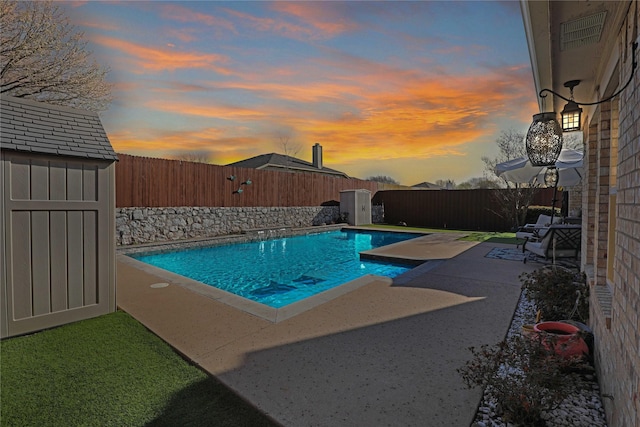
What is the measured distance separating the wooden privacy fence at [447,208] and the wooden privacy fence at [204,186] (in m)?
4.03

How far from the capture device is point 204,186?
1250cm

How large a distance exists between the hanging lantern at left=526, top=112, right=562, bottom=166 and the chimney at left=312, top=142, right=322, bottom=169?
79.1ft

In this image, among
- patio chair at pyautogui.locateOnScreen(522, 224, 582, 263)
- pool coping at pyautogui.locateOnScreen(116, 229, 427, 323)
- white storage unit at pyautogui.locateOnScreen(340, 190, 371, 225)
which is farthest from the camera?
white storage unit at pyautogui.locateOnScreen(340, 190, 371, 225)

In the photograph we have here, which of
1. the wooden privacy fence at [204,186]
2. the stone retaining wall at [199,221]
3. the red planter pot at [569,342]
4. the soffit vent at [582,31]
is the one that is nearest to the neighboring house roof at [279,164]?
the wooden privacy fence at [204,186]

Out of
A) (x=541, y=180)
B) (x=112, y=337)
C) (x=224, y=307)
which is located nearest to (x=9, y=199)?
(x=112, y=337)

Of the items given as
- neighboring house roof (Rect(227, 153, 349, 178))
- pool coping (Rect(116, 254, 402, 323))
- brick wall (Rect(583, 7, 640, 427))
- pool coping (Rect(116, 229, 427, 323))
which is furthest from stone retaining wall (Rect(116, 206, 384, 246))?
brick wall (Rect(583, 7, 640, 427))

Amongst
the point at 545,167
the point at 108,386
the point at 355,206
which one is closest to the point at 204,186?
the point at 355,206

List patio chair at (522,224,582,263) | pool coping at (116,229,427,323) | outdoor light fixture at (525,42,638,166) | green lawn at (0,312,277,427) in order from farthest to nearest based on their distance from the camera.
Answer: patio chair at (522,224,582,263) → pool coping at (116,229,427,323) → outdoor light fixture at (525,42,638,166) → green lawn at (0,312,277,427)

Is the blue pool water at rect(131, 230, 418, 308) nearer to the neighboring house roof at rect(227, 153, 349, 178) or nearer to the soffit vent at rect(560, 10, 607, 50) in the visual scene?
the soffit vent at rect(560, 10, 607, 50)

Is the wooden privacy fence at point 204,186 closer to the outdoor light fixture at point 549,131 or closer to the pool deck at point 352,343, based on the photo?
the pool deck at point 352,343

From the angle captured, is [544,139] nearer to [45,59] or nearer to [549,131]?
[549,131]

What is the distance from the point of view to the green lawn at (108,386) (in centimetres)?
203

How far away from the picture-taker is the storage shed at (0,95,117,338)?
323 centimetres

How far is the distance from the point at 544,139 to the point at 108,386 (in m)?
4.72
